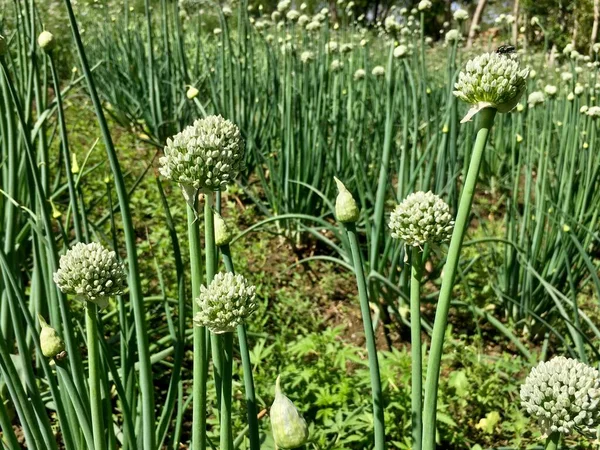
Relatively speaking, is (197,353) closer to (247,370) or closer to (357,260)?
(247,370)

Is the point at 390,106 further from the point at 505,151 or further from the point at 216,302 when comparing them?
the point at 505,151

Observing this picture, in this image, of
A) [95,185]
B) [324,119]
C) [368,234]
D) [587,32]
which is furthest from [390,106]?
[587,32]

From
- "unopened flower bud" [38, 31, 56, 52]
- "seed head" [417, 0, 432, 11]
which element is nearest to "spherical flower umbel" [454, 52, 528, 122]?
"unopened flower bud" [38, 31, 56, 52]

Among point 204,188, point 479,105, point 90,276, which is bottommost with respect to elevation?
point 90,276

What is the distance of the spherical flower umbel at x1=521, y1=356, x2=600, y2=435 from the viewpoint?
0.59 meters

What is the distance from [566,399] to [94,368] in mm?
556

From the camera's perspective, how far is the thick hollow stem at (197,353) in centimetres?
66

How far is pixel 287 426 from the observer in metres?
0.54

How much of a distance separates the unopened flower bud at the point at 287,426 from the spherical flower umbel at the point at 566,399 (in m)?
0.27

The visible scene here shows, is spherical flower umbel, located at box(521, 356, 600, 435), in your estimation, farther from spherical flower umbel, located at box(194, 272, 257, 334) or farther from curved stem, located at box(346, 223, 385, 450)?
spherical flower umbel, located at box(194, 272, 257, 334)

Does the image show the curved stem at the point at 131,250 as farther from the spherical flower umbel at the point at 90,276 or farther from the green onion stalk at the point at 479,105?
the green onion stalk at the point at 479,105

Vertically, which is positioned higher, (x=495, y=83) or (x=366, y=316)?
(x=495, y=83)

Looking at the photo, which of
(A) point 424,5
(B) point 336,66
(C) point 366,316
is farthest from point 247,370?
(B) point 336,66

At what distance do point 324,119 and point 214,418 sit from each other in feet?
4.55
